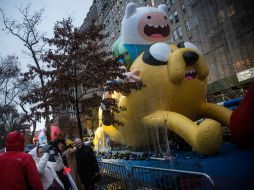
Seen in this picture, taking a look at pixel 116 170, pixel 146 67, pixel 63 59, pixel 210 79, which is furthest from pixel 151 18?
pixel 210 79

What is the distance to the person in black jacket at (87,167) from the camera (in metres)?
6.75

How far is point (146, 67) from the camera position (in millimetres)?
10195

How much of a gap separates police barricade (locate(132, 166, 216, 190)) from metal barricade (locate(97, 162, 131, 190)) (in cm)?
37

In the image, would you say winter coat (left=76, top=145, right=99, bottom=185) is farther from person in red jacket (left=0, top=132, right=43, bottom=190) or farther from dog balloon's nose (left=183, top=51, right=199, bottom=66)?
dog balloon's nose (left=183, top=51, right=199, bottom=66)

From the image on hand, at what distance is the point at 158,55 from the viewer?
1009 centimetres

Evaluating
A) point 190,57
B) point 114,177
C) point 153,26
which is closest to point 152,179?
point 114,177

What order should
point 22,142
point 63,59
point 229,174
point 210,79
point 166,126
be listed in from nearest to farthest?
point 22,142
point 229,174
point 63,59
point 166,126
point 210,79

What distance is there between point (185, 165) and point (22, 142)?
15.6 feet

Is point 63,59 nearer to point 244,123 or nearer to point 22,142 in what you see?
point 22,142

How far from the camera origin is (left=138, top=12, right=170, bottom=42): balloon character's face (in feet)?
36.0

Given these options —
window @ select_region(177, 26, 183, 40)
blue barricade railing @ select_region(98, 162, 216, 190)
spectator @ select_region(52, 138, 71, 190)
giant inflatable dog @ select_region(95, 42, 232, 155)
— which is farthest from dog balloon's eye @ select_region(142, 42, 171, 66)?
window @ select_region(177, 26, 183, 40)

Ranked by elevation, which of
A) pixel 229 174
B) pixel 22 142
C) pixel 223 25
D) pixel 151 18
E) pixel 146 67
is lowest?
pixel 229 174

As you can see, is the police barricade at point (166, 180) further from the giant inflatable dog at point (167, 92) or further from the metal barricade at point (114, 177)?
the giant inflatable dog at point (167, 92)

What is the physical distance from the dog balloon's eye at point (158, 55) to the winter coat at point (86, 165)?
14.9 ft
